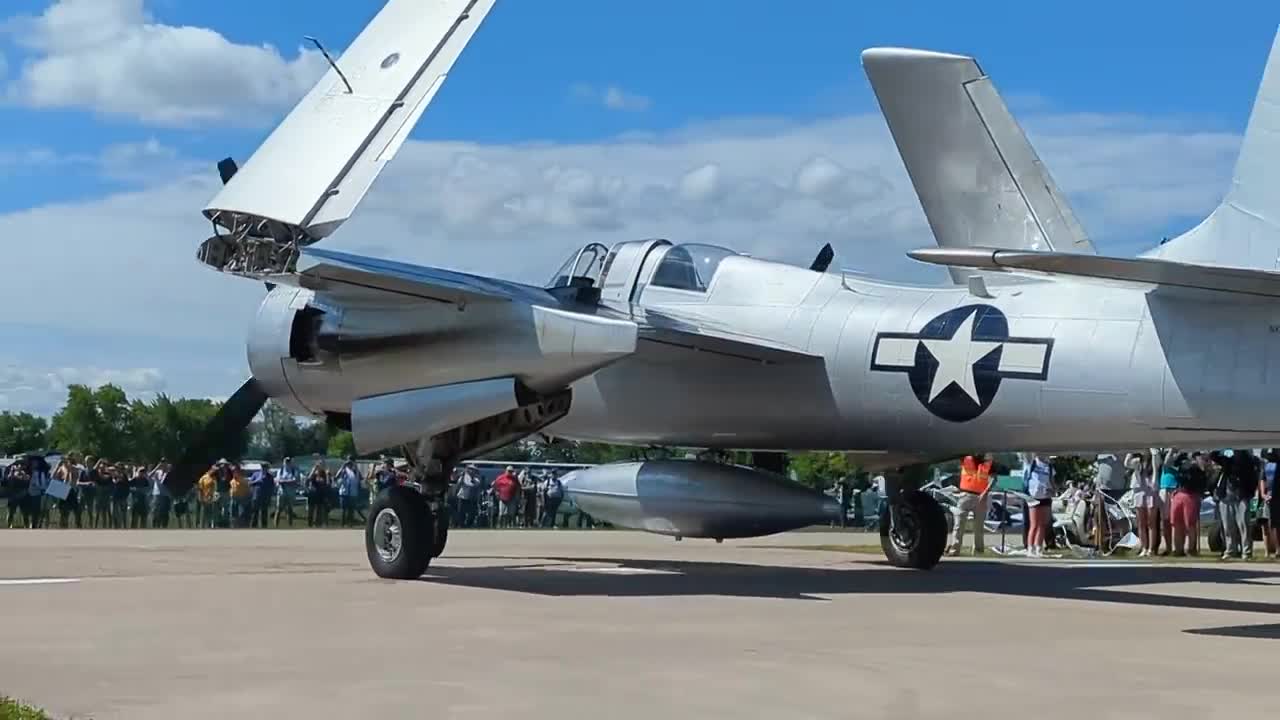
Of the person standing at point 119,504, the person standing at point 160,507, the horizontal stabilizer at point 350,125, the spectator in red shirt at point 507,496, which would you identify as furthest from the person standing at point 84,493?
the horizontal stabilizer at point 350,125

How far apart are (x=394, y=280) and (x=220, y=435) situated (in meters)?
5.37

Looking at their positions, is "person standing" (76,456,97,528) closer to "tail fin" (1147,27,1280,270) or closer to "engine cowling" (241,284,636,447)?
"engine cowling" (241,284,636,447)

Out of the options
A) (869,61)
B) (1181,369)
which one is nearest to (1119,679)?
(1181,369)

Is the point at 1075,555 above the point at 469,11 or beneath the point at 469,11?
beneath

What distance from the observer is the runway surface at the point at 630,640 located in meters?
8.12

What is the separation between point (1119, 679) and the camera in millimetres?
9125

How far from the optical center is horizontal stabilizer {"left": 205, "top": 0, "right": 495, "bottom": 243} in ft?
48.7

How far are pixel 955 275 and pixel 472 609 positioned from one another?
780 cm

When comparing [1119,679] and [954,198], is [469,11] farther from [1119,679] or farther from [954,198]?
[1119,679]

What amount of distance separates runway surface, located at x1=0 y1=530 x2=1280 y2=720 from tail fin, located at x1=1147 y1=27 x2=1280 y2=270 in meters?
3.21

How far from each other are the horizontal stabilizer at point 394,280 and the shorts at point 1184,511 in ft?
42.8

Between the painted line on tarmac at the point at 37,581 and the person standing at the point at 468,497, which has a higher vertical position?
the person standing at the point at 468,497

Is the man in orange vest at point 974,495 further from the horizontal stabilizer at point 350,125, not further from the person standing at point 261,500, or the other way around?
the person standing at point 261,500

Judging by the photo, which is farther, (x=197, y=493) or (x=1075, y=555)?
(x=197, y=493)
